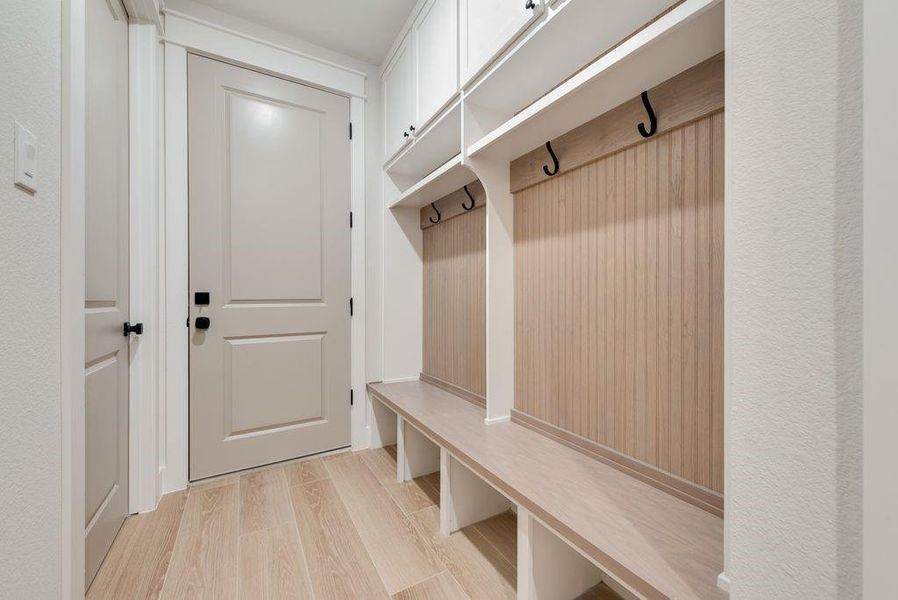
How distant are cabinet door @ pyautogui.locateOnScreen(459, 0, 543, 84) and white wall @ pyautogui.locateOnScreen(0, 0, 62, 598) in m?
1.20

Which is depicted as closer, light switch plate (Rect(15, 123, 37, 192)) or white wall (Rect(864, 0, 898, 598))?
white wall (Rect(864, 0, 898, 598))

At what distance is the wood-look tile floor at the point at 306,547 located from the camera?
1259 millimetres

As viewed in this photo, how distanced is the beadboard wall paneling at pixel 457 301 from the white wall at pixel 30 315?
1480mm

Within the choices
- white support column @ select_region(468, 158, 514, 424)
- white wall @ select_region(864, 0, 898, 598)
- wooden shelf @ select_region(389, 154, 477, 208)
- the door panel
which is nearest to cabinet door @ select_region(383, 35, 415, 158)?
wooden shelf @ select_region(389, 154, 477, 208)

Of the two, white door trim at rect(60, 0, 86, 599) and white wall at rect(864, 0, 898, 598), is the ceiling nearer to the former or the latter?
white door trim at rect(60, 0, 86, 599)

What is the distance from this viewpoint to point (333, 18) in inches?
79.2

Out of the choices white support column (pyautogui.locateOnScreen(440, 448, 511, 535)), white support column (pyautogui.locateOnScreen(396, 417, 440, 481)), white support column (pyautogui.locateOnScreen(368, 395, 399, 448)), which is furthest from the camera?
white support column (pyautogui.locateOnScreen(368, 395, 399, 448))

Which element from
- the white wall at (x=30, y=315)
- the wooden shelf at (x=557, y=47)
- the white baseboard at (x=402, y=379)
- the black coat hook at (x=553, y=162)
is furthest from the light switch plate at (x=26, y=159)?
the white baseboard at (x=402, y=379)

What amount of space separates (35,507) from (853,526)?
144 centimetres

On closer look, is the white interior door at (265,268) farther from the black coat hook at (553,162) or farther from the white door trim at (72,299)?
the black coat hook at (553,162)

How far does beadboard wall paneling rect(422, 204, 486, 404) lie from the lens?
6.20ft

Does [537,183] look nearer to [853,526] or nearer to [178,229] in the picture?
[853,526]

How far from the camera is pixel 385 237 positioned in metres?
2.38

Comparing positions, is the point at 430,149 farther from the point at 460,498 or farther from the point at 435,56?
the point at 460,498
